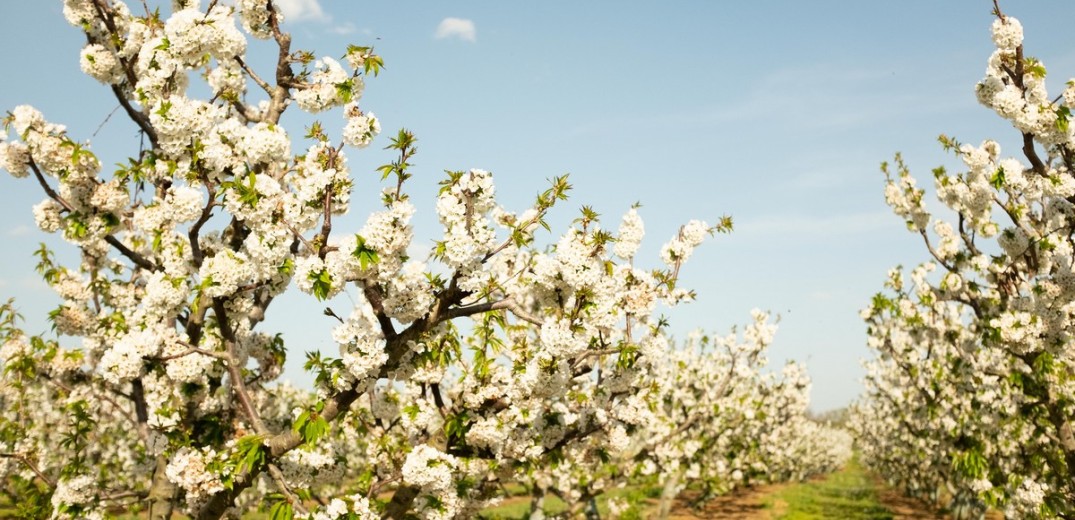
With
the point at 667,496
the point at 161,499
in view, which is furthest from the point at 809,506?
the point at 161,499

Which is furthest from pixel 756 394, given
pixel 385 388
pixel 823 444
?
pixel 823 444

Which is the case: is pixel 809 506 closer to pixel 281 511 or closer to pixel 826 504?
pixel 826 504

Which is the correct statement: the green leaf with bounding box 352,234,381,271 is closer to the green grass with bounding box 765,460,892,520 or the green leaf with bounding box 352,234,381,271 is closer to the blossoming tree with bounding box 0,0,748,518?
the blossoming tree with bounding box 0,0,748,518

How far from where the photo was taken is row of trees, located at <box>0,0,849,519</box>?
5.46 m

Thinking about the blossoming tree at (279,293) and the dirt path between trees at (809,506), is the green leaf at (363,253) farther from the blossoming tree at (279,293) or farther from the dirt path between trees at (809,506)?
the dirt path between trees at (809,506)

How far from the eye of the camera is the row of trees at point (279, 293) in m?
5.46

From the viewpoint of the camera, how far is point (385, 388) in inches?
345

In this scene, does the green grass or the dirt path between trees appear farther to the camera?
the dirt path between trees

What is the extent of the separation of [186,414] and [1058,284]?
11.0m

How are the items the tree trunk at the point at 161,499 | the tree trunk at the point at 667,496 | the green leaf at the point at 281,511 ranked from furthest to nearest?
1. the tree trunk at the point at 667,496
2. the tree trunk at the point at 161,499
3. the green leaf at the point at 281,511

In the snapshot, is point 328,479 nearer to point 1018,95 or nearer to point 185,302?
point 185,302

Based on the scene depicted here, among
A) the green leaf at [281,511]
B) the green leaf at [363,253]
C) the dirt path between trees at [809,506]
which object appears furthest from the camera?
the dirt path between trees at [809,506]

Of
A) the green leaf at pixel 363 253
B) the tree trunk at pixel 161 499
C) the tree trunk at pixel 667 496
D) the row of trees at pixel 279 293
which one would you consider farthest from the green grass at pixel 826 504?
the green leaf at pixel 363 253

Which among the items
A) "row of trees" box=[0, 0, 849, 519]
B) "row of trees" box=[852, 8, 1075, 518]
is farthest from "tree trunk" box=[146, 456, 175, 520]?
"row of trees" box=[852, 8, 1075, 518]
